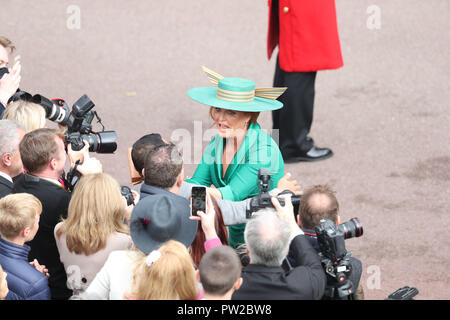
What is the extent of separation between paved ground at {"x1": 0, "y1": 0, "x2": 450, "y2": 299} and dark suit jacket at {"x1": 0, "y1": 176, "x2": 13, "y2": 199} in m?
2.18

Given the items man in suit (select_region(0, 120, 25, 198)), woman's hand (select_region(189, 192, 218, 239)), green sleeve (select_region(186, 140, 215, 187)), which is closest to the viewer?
woman's hand (select_region(189, 192, 218, 239))

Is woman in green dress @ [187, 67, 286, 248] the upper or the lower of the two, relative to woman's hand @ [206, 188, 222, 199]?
upper

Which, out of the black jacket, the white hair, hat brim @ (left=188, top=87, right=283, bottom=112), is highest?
hat brim @ (left=188, top=87, right=283, bottom=112)

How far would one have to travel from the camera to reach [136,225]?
3035 mm

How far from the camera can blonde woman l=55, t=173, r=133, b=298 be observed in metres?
3.18

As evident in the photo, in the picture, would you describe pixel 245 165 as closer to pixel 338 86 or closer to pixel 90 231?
pixel 90 231

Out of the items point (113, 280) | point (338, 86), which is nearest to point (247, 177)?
point (113, 280)

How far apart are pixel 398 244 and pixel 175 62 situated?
395 centimetres

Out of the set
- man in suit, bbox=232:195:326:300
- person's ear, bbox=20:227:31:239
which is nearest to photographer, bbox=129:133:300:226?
man in suit, bbox=232:195:326:300

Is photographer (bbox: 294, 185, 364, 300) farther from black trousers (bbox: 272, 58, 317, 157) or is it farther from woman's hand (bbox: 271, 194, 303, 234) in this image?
black trousers (bbox: 272, 58, 317, 157)

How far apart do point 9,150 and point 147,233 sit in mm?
1242

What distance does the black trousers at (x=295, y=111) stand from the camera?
6.20m

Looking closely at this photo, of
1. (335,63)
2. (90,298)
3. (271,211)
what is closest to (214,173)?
(271,211)
